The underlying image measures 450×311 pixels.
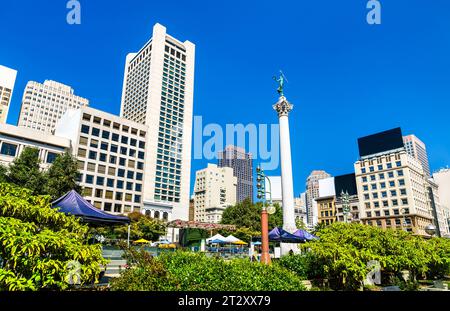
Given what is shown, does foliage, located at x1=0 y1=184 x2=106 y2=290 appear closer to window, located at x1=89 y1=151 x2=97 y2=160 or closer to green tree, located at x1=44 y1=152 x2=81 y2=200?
green tree, located at x1=44 y1=152 x2=81 y2=200

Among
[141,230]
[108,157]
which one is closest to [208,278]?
[141,230]

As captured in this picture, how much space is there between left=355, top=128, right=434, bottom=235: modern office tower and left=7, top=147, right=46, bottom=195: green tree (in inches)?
2871

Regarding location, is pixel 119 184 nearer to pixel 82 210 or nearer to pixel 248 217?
pixel 248 217

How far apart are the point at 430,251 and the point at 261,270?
13.9 m

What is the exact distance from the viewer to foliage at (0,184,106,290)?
14.5 ft

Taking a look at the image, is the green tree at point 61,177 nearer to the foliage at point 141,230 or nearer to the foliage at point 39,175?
the foliage at point 39,175

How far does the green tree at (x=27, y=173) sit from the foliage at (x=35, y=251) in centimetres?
2847

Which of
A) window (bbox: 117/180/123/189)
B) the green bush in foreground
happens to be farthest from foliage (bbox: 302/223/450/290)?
window (bbox: 117/180/123/189)

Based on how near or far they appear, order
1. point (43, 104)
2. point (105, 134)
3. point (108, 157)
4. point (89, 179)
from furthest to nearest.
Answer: point (43, 104) → point (105, 134) → point (108, 157) → point (89, 179)

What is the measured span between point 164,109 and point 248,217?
37.9m

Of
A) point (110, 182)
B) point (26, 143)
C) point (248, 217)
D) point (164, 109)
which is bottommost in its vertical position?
point (248, 217)

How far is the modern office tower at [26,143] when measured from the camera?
47594mm

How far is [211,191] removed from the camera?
13638 centimetres
